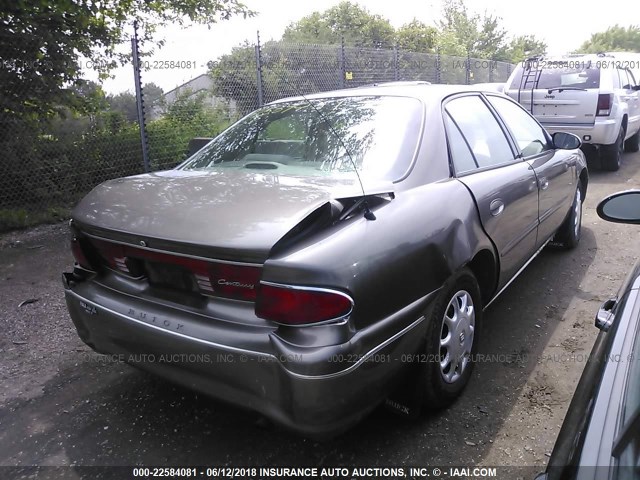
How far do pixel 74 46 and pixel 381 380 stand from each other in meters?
6.66

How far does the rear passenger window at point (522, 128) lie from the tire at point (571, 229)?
0.81 m

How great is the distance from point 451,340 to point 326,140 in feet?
4.18

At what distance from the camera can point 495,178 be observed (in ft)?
9.95

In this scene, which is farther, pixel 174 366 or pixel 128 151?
pixel 128 151

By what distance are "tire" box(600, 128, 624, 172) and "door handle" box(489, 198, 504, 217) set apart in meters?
6.62

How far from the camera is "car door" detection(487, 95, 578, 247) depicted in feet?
12.2

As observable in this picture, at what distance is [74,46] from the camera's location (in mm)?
6742

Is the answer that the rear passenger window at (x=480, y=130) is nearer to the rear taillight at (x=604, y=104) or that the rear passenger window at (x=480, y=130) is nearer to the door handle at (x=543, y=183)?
the door handle at (x=543, y=183)

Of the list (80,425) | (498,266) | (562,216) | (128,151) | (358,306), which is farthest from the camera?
(128,151)

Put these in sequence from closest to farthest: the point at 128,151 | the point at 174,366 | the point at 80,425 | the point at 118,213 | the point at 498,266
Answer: the point at 174,366
the point at 118,213
the point at 80,425
the point at 498,266
the point at 128,151

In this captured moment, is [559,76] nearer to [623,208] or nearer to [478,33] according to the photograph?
[623,208]

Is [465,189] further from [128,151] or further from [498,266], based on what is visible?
[128,151]

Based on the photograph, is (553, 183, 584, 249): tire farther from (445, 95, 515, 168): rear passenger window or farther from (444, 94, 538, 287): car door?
(445, 95, 515, 168): rear passenger window

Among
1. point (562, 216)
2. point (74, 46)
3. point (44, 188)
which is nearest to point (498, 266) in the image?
point (562, 216)
